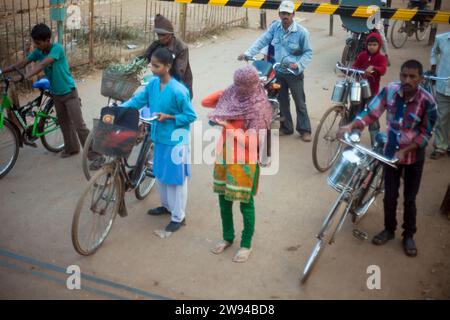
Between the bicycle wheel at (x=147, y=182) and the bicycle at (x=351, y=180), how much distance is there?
1741mm

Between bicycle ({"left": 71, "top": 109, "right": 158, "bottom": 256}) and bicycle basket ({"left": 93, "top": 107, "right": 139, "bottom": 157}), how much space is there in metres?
0.13

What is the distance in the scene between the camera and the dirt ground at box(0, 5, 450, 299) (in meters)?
3.97

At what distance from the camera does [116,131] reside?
13.3 ft

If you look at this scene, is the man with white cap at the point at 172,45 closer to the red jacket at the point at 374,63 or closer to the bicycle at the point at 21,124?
the bicycle at the point at 21,124

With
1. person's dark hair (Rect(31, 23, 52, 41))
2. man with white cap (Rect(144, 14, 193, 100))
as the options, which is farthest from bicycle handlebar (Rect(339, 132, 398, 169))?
person's dark hair (Rect(31, 23, 52, 41))

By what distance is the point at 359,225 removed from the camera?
16.2 ft

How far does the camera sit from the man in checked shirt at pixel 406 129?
404 centimetres

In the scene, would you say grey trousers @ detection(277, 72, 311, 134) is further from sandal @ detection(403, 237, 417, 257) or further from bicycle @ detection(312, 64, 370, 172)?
sandal @ detection(403, 237, 417, 257)

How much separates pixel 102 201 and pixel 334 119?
2.95 metres

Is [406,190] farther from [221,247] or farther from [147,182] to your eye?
[147,182]

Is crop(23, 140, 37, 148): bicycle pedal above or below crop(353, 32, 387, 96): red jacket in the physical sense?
below

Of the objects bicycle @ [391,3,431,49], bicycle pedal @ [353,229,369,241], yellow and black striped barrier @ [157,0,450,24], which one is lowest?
bicycle pedal @ [353,229,369,241]

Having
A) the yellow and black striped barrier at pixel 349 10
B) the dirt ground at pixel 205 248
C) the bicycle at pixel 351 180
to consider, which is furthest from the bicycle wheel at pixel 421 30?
the bicycle at pixel 351 180
